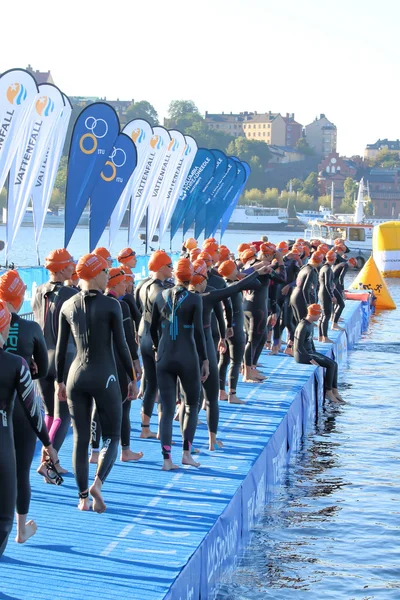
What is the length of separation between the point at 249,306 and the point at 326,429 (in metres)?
2.18

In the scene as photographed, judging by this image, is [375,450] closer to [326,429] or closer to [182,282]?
[326,429]

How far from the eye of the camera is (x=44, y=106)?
18.1 m

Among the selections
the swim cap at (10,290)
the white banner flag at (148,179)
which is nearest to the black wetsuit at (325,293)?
the white banner flag at (148,179)

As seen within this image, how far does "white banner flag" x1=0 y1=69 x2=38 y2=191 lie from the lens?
1611 centimetres

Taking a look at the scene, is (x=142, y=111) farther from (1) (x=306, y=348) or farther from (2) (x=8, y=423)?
(2) (x=8, y=423)

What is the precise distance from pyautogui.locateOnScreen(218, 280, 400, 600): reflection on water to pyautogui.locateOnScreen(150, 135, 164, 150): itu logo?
13.2m

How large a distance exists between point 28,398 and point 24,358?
2.51ft

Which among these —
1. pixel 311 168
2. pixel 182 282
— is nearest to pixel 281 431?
pixel 182 282

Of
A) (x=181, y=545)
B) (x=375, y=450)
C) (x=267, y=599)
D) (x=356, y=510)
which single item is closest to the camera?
(x=181, y=545)

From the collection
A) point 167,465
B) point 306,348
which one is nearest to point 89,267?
point 167,465

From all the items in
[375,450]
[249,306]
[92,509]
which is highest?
[249,306]

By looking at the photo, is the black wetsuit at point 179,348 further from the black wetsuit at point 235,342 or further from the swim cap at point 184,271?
the black wetsuit at point 235,342

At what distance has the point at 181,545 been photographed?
22.5 feet

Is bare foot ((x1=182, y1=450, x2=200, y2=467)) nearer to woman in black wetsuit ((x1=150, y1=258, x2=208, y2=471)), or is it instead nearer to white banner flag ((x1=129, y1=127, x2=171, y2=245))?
woman in black wetsuit ((x1=150, y1=258, x2=208, y2=471))
